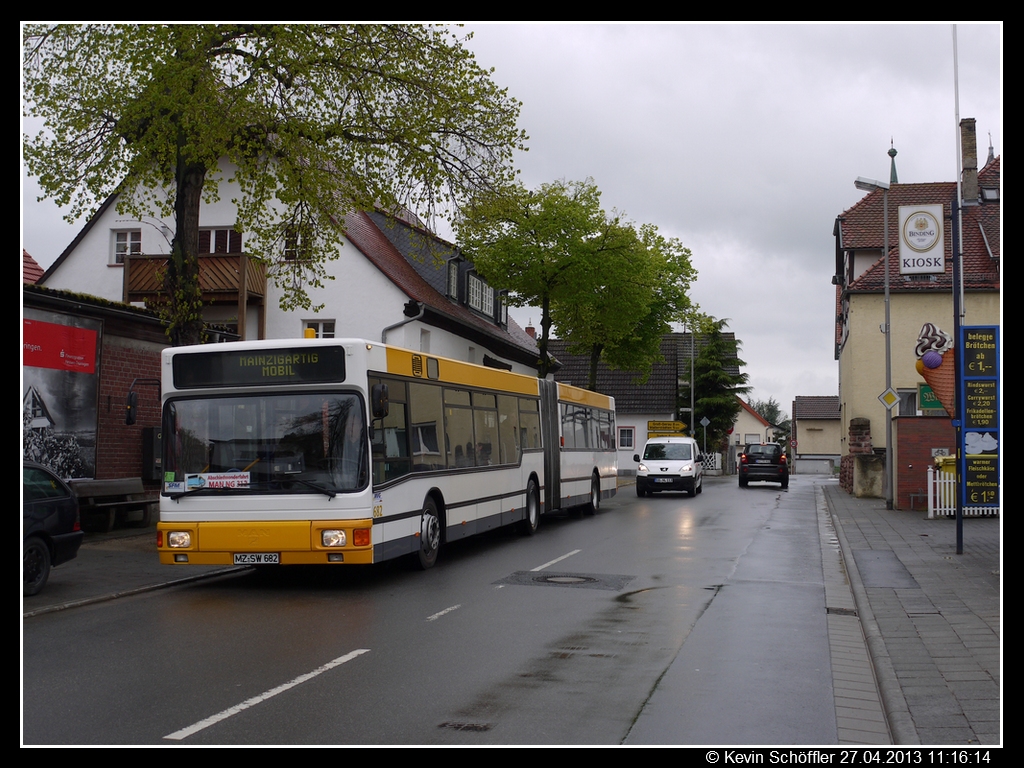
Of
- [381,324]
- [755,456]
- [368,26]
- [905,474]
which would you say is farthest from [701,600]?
[755,456]

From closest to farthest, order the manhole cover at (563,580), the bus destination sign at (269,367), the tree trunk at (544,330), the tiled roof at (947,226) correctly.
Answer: the bus destination sign at (269,367)
the manhole cover at (563,580)
the tiled roof at (947,226)
the tree trunk at (544,330)

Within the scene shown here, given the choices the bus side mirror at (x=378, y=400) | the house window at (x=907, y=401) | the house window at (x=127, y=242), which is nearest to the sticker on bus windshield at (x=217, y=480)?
the bus side mirror at (x=378, y=400)

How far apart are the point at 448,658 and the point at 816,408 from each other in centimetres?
10110

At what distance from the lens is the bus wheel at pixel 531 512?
18.4 metres

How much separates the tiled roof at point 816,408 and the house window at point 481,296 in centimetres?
6773

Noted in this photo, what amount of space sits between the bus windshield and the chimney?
28.7 metres

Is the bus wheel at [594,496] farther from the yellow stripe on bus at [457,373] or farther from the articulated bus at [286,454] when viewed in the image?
the articulated bus at [286,454]

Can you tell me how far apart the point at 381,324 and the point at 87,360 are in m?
12.3

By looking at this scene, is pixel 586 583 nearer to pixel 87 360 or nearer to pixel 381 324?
pixel 87 360

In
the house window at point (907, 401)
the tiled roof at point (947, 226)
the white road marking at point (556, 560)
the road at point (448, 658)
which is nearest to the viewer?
the road at point (448, 658)

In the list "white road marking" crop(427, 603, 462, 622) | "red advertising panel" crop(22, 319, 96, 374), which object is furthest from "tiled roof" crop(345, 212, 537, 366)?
"white road marking" crop(427, 603, 462, 622)

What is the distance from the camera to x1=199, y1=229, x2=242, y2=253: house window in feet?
96.0

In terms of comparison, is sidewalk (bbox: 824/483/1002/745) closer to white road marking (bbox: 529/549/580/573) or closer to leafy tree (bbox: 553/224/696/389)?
white road marking (bbox: 529/549/580/573)

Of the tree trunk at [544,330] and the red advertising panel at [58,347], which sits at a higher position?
the tree trunk at [544,330]
